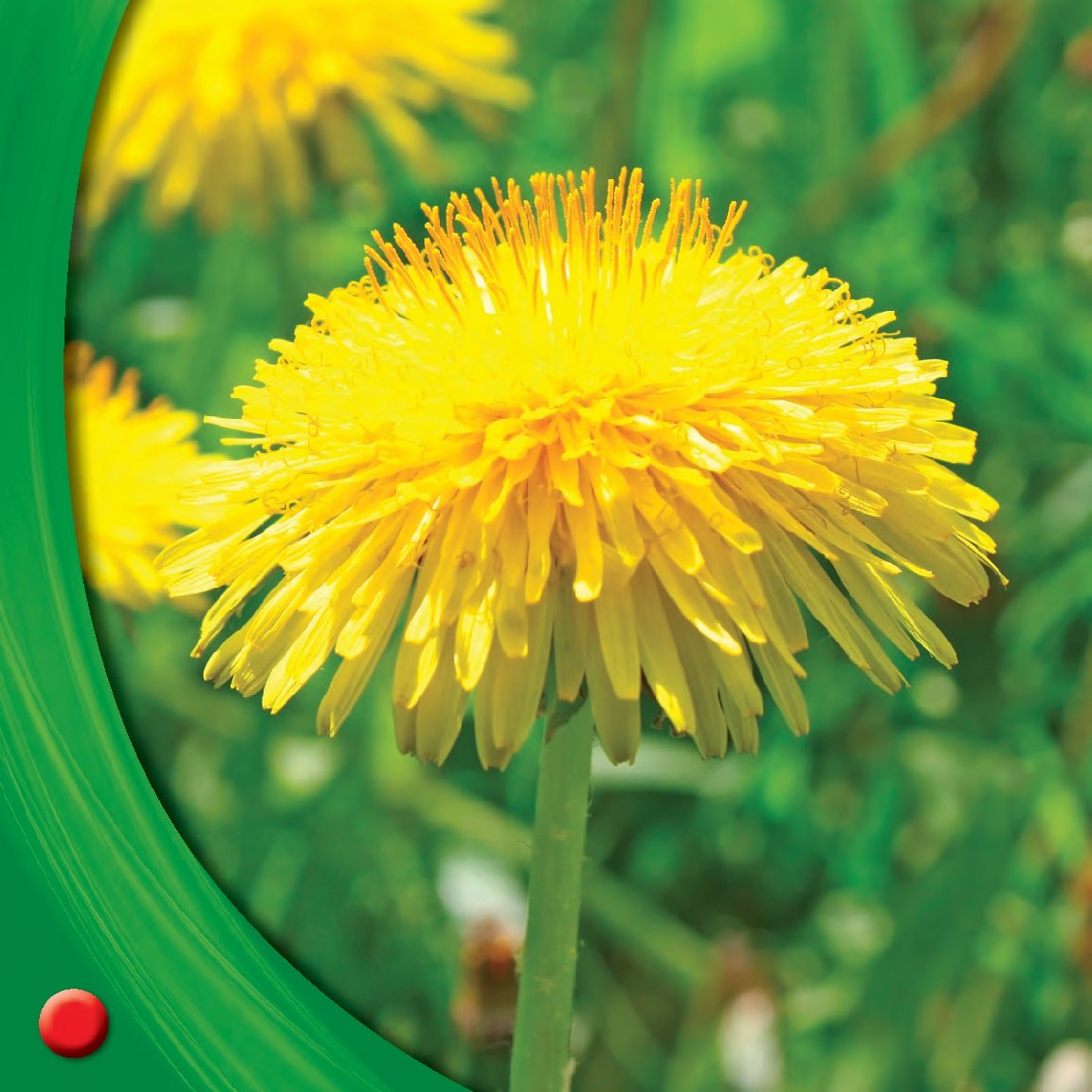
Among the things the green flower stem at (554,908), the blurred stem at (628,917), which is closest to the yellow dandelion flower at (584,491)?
the green flower stem at (554,908)

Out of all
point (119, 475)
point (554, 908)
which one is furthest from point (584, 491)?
point (119, 475)

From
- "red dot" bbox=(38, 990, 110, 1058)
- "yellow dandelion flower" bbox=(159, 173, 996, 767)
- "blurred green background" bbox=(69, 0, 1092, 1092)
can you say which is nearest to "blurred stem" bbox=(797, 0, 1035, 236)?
"blurred green background" bbox=(69, 0, 1092, 1092)

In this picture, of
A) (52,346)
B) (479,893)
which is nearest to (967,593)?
(479,893)

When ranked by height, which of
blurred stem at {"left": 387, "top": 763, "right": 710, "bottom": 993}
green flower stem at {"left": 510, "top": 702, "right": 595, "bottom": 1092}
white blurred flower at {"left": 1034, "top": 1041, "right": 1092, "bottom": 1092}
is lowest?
white blurred flower at {"left": 1034, "top": 1041, "right": 1092, "bottom": 1092}

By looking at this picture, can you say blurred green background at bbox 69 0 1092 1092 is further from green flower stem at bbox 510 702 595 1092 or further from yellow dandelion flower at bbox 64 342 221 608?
green flower stem at bbox 510 702 595 1092

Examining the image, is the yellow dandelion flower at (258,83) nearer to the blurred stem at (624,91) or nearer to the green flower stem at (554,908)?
the blurred stem at (624,91)

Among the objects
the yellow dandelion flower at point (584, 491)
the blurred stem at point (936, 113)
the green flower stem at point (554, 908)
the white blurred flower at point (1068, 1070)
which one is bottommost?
the white blurred flower at point (1068, 1070)

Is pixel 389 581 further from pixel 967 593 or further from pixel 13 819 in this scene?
pixel 13 819
